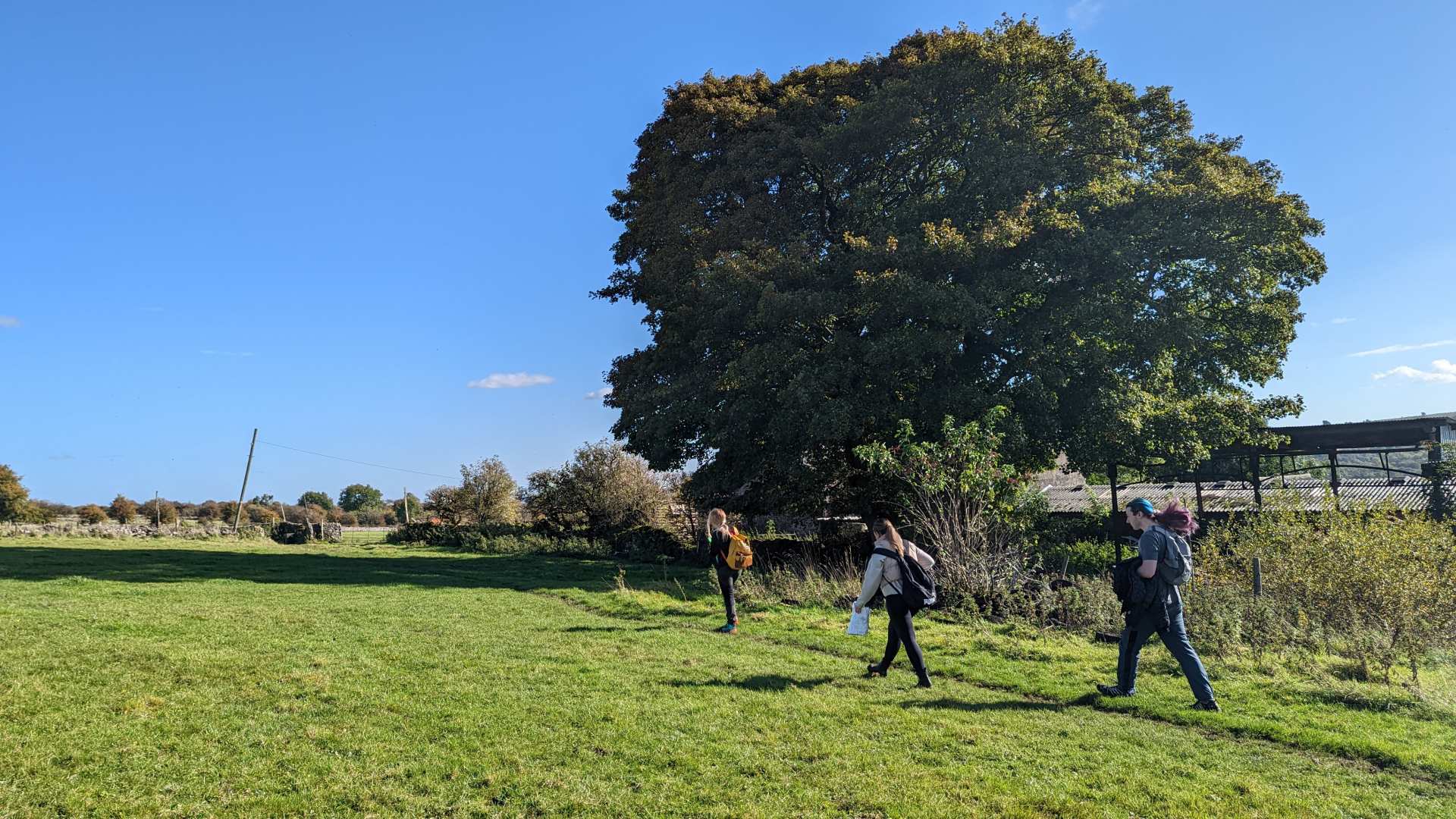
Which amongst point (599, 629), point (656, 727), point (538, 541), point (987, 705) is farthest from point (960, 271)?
point (538, 541)

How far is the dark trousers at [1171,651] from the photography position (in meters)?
7.70

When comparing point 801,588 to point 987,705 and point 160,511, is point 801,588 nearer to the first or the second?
point 987,705

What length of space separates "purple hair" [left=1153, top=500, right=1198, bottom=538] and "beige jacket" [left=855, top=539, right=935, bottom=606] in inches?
88.2

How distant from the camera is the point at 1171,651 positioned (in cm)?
797

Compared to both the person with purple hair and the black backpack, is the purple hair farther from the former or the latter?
the black backpack

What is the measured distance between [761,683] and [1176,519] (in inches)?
171

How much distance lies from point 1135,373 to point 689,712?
18.5 metres

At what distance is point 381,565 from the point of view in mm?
25328

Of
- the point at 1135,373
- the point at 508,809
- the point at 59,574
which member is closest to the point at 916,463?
the point at 1135,373

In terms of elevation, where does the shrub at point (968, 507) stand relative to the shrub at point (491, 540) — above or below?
above

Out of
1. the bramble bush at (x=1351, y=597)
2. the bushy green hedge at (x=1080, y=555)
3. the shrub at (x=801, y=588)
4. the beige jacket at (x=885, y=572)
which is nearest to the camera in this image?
the beige jacket at (x=885, y=572)

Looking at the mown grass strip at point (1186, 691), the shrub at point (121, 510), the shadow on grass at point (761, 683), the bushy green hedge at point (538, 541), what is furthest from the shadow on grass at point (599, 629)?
the shrub at point (121, 510)

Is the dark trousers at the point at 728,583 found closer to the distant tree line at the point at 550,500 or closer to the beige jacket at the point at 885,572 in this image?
the beige jacket at the point at 885,572

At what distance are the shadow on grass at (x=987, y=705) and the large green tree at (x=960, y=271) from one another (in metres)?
11.2
